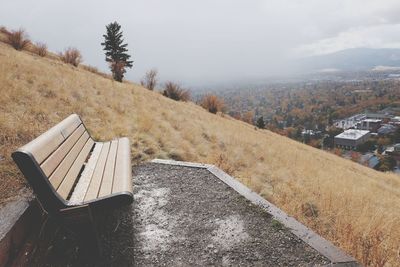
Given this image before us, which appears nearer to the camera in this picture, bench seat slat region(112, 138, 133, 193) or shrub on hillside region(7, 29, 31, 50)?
bench seat slat region(112, 138, 133, 193)

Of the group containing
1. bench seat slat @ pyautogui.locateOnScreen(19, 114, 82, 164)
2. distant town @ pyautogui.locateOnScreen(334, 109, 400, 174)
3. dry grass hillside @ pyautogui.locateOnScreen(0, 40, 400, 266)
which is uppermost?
bench seat slat @ pyautogui.locateOnScreen(19, 114, 82, 164)

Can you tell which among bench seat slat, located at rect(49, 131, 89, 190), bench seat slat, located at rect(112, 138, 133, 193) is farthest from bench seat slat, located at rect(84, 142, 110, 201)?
bench seat slat, located at rect(49, 131, 89, 190)

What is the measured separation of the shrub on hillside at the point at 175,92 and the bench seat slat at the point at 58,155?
18926mm

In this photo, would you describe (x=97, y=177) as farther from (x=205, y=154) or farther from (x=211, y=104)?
(x=211, y=104)

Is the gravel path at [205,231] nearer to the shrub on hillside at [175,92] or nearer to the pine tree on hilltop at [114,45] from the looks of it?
the shrub on hillside at [175,92]

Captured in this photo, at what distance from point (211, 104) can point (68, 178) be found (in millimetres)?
21109

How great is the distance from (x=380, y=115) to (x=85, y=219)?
110840 mm

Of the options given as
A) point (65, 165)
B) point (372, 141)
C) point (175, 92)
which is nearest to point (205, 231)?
point (65, 165)

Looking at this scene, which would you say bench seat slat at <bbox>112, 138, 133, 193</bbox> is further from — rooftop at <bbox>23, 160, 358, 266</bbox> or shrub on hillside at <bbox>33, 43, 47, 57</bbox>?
shrub on hillside at <bbox>33, 43, 47, 57</bbox>

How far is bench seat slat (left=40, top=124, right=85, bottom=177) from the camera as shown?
304 cm

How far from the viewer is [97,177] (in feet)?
12.2

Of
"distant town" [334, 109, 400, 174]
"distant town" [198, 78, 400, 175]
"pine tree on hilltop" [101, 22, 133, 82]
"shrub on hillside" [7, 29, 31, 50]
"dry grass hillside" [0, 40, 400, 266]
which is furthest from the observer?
"distant town" [334, 109, 400, 174]

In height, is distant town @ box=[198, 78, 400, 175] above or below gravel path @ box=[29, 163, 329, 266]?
below

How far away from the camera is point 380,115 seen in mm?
100625
